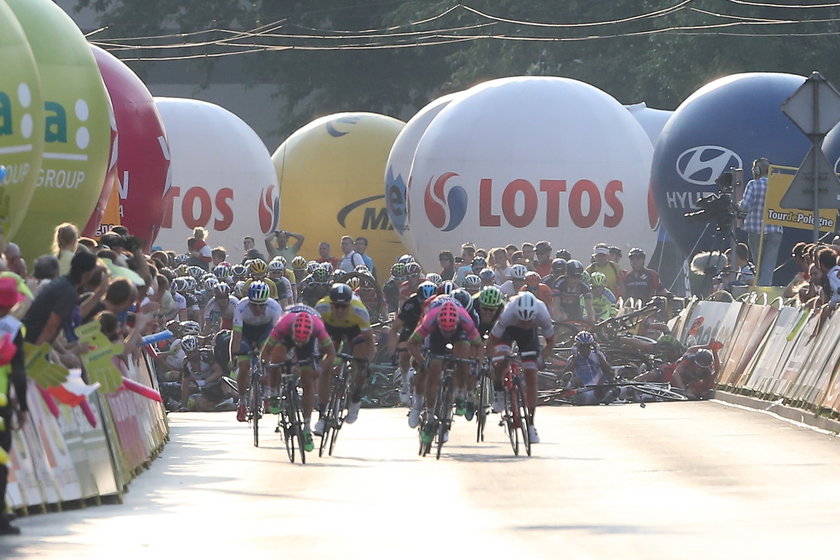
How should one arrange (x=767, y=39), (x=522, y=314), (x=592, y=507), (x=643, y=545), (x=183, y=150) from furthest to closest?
(x=767, y=39) → (x=183, y=150) → (x=522, y=314) → (x=592, y=507) → (x=643, y=545)

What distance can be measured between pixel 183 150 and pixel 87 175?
19617 millimetres

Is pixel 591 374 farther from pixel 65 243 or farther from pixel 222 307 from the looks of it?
pixel 65 243

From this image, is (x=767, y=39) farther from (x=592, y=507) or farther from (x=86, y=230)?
(x=592, y=507)

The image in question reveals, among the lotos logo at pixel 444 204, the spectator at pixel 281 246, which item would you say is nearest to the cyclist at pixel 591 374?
the lotos logo at pixel 444 204

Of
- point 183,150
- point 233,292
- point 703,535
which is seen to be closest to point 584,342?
point 233,292

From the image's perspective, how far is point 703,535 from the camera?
11398mm

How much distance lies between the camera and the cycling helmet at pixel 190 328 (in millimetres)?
25766

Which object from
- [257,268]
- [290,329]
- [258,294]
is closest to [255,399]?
[290,329]

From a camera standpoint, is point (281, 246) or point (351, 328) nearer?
point (351, 328)

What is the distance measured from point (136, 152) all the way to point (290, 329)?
850 centimetres

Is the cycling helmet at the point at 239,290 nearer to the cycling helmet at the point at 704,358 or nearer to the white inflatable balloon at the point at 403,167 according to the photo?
the cycling helmet at the point at 704,358

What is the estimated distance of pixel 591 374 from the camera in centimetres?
2544

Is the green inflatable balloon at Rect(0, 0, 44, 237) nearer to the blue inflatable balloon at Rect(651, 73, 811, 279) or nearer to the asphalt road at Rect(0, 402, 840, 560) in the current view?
the asphalt road at Rect(0, 402, 840, 560)

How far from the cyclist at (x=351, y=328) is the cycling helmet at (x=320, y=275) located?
25.4 feet
